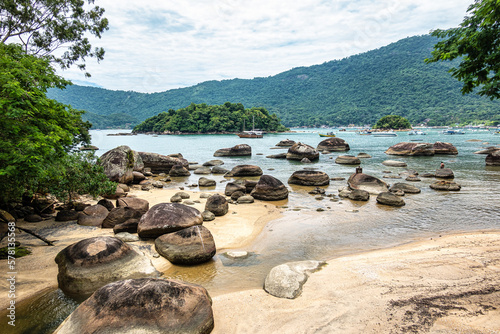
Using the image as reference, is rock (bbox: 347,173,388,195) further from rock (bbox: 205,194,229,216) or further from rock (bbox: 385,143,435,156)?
rock (bbox: 385,143,435,156)

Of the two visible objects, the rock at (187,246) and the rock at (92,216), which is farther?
the rock at (92,216)

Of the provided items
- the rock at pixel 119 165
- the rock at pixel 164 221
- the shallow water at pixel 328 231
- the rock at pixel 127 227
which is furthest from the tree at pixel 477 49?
the rock at pixel 119 165

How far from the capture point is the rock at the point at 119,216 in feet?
28.4

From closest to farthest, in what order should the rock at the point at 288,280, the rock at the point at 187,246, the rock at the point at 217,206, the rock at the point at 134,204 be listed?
the rock at the point at 288,280, the rock at the point at 187,246, the rock at the point at 134,204, the rock at the point at 217,206

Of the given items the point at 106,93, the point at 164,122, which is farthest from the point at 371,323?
the point at 106,93

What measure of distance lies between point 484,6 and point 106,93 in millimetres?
223039

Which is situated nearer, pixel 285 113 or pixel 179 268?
pixel 179 268

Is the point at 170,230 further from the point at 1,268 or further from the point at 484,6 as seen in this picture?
the point at 484,6

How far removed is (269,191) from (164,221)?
6937mm

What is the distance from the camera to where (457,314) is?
14.3 ft

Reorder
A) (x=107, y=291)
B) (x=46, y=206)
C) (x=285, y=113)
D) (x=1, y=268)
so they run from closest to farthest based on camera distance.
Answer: (x=107, y=291) < (x=1, y=268) < (x=46, y=206) < (x=285, y=113)

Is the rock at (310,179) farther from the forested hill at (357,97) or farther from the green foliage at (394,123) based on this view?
the forested hill at (357,97)

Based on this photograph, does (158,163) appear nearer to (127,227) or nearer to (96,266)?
(127,227)

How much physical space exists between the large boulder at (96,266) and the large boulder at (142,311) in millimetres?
1467
